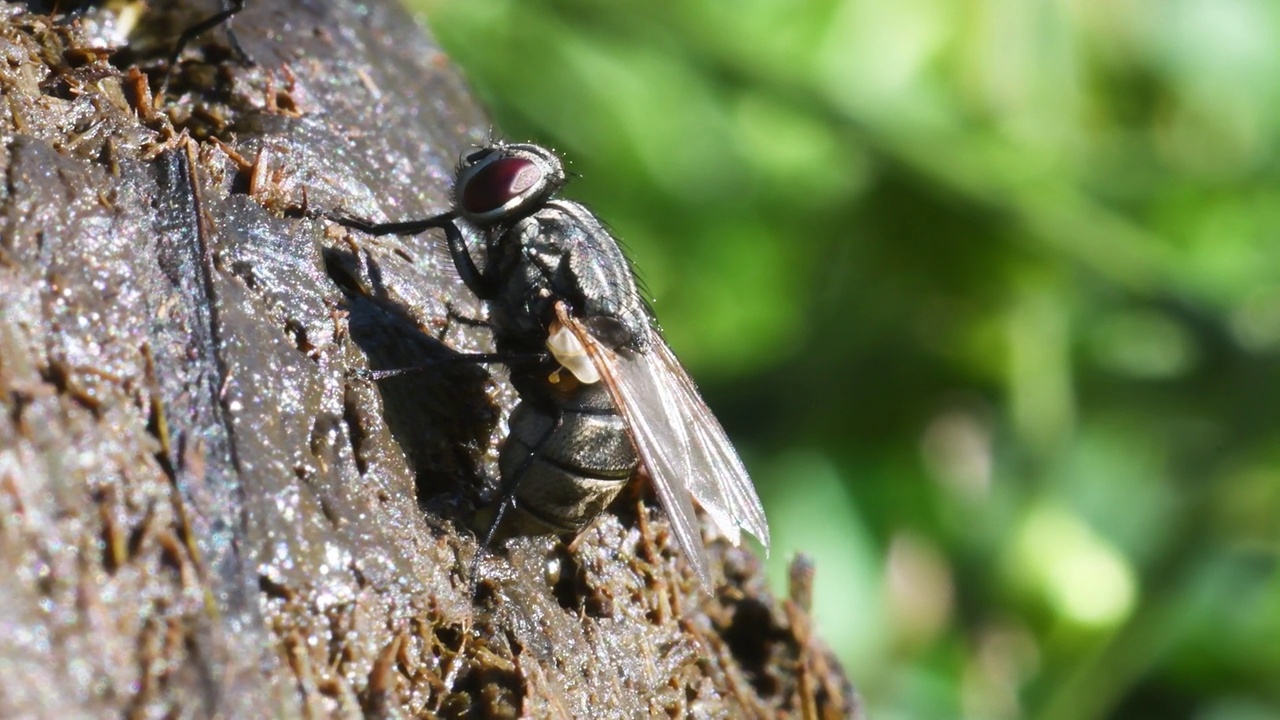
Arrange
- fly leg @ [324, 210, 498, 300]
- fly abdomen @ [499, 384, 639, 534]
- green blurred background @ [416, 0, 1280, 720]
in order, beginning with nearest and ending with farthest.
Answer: fly abdomen @ [499, 384, 639, 534]
fly leg @ [324, 210, 498, 300]
green blurred background @ [416, 0, 1280, 720]

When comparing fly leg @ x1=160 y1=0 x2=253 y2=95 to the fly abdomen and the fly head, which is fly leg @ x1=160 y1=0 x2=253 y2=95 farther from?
the fly abdomen

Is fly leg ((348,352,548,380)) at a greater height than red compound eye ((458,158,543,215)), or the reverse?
red compound eye ((458,158,543,215))

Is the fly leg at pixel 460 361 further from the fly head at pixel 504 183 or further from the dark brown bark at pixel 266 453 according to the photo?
the fly head at pixel 504 183

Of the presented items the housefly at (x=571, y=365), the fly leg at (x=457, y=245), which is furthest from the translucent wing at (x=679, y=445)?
the fly leg at (x=457, y=245)

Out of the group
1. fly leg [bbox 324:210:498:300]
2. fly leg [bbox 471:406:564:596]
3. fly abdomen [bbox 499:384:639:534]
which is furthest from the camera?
fly leg [bbox 324:210:498:300]

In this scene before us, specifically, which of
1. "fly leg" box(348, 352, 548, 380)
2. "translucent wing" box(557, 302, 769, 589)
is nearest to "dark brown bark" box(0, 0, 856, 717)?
"fly leg" box(348, 352, 548, 380)

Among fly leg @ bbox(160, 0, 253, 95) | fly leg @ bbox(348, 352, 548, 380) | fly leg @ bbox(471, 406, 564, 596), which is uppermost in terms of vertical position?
fly leg @ bbox(160, 0, 253, 95)

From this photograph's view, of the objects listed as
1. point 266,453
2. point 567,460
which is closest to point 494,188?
point 567,460

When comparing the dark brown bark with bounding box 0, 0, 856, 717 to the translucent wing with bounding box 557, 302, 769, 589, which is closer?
the dark brown bark with bounding box 0, 0, 856, 717
